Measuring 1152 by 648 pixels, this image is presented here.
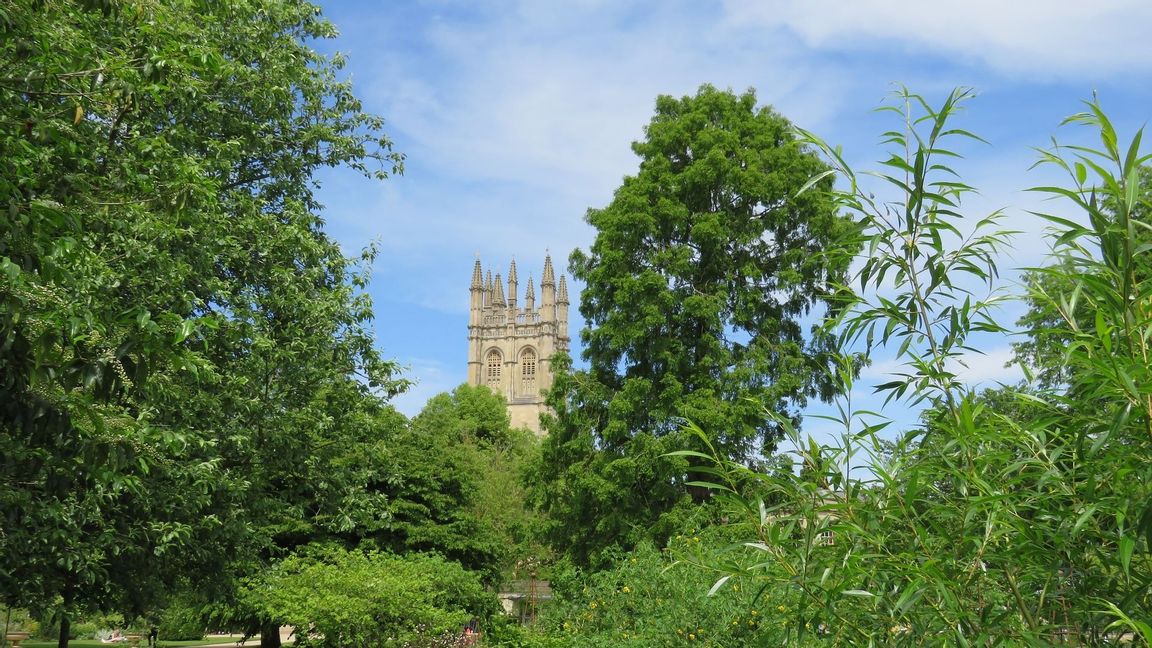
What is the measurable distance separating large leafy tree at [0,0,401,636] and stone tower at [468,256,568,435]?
295 ft

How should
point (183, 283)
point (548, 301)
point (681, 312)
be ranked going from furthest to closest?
point (548, 301), point (681, 312), point (183, 283)

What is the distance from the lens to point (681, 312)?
18.9m

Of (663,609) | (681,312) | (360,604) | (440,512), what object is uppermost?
(681,312)

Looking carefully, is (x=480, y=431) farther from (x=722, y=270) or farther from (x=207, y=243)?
(x=207, y=243)

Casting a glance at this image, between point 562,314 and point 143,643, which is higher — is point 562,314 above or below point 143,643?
above

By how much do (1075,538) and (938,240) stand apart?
1.36 m

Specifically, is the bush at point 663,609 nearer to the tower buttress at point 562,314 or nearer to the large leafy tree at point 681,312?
the large leafy tree at point 681,312

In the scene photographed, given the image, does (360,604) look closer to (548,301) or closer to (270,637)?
(270,637)

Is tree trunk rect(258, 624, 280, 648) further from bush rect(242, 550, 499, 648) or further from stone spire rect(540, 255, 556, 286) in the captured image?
stone spire rect(540, 255, 556, 286)

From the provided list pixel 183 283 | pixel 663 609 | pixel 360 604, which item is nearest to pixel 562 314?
pixel 360 604

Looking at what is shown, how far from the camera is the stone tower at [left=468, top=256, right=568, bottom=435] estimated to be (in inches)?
4139

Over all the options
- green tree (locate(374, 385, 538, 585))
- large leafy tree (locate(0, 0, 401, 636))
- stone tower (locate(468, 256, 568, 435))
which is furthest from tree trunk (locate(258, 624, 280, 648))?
stone tower (locate(468, 256, 568, 435))

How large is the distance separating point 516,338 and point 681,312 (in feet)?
287

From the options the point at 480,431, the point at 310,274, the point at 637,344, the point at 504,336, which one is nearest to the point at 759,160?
the point at 637,344
